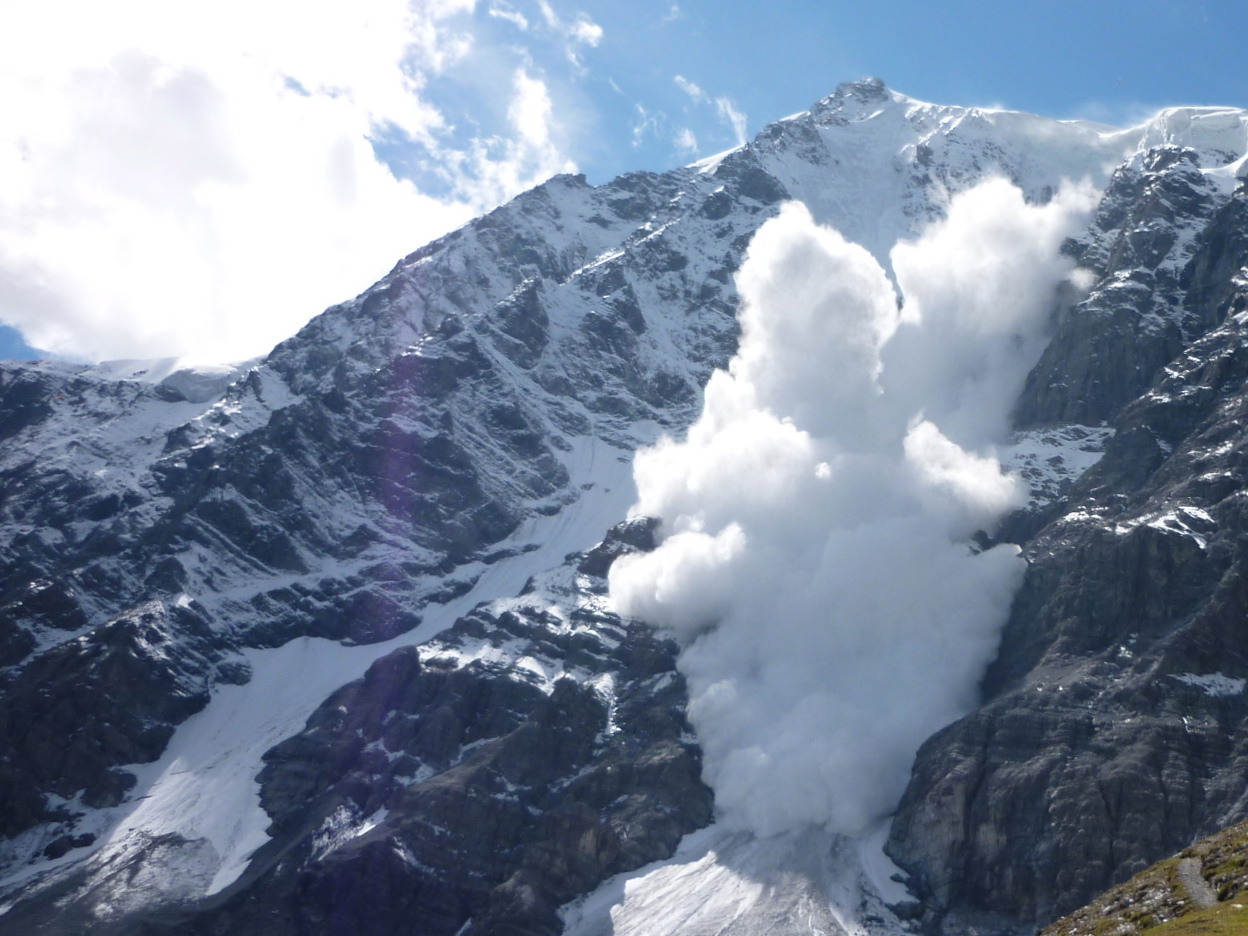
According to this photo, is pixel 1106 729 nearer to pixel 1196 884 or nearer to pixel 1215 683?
pixel 1215 683

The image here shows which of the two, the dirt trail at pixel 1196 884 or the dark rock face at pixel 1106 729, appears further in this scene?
the dark rock face at pixel 1106 729

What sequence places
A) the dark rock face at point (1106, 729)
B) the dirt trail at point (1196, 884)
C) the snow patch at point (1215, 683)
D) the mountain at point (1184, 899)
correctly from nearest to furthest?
the mountain at point (1184, 899), the dirt trail at point (1196, 884), the dark rock face at point (1106, 729), the snow patch at point (1215, 683)

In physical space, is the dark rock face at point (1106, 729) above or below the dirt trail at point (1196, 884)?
above

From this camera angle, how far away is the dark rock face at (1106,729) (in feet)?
505

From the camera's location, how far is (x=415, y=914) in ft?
623

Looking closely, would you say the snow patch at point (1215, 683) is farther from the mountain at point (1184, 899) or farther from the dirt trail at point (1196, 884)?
the dirt trail at point (1196, 884)

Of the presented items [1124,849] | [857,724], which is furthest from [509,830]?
[1124,849]

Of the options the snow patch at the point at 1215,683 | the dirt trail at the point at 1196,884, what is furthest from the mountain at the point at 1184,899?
the snow patch at the point at 1215,683

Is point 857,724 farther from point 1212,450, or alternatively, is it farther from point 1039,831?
point 1212,450

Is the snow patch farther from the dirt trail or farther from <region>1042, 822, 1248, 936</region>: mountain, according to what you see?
the dirt trail

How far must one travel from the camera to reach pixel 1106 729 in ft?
540

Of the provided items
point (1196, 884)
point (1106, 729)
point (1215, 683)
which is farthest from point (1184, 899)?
point (1215, 683)

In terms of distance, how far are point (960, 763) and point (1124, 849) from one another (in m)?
26.4

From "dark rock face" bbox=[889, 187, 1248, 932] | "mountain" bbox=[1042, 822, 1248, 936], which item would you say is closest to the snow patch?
"dark rock face" bbox=[889, 187, 1248, 932]
